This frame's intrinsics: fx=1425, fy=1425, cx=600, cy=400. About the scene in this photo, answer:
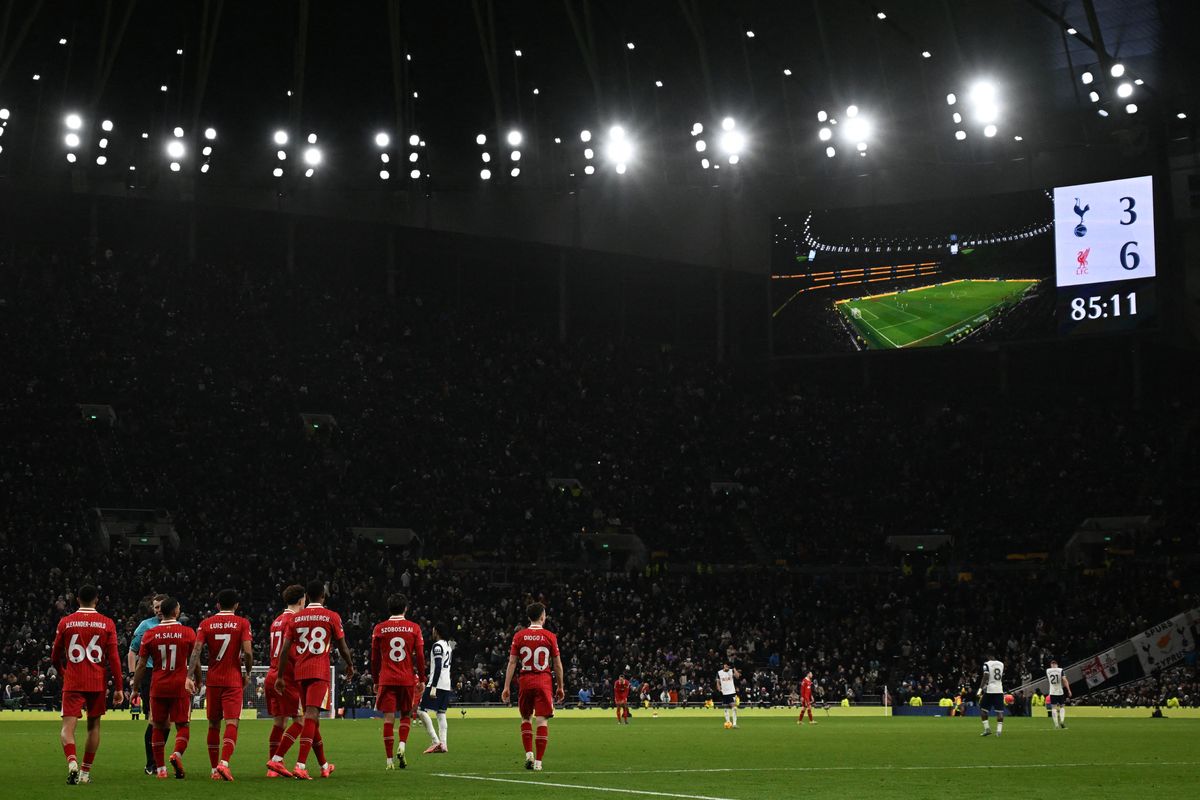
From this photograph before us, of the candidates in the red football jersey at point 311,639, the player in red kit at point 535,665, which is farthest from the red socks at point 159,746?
the player in red kit at point 535,665

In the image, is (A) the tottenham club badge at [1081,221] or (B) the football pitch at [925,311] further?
(B) the football pitch at [925,311]

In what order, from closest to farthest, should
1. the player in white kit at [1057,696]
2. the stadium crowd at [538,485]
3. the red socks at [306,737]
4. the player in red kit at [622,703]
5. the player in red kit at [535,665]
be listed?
the red socks at [306,737] → the player in red kit at [535,665] → the player in white kit at [1057,696] → the player in red kit at [622,703] → the stadium crowd at [538,485]

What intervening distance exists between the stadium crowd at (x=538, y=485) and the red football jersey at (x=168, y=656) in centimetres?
2530

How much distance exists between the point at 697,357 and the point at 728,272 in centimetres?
481

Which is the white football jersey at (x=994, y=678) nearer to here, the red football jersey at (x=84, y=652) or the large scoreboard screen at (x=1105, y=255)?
the red football jersey at (x=84, y=652)

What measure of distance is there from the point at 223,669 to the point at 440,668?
6654 millimetres

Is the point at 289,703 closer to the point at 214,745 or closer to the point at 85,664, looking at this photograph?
the point at 214,745

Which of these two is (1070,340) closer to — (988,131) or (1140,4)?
(988,131)

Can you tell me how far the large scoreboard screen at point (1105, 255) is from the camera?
164 feet

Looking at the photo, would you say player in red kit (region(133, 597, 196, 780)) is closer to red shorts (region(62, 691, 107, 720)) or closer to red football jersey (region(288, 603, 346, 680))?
red shorts (region(62, 691, 107, 720))

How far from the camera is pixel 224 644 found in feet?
53.5

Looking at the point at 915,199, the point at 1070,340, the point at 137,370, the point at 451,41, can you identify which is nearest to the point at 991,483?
the point at 1070,340

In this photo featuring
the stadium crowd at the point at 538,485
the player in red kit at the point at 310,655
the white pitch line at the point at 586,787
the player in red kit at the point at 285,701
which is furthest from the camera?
the stadium crowd at the point at 538,485

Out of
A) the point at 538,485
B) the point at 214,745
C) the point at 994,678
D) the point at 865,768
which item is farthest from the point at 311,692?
the point at 538,485
